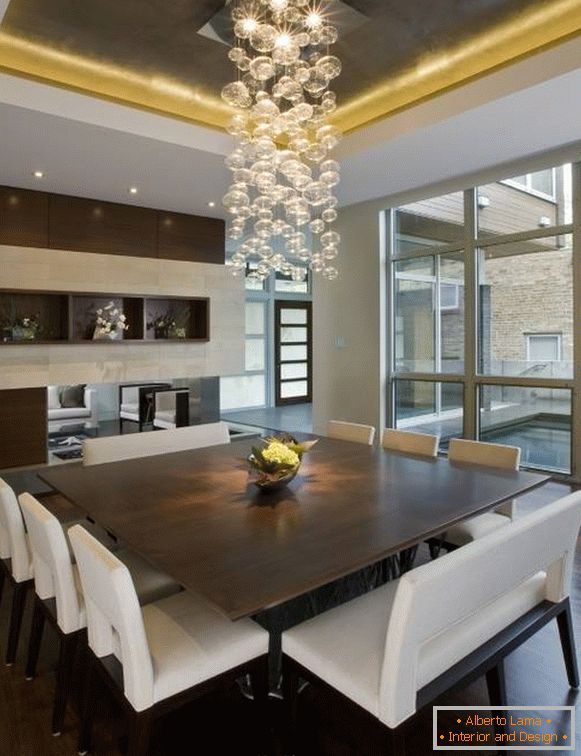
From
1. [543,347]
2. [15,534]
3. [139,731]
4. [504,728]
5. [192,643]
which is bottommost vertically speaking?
[504,728]

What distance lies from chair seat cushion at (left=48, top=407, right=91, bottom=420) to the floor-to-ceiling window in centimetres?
355

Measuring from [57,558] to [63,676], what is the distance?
0.46 meters

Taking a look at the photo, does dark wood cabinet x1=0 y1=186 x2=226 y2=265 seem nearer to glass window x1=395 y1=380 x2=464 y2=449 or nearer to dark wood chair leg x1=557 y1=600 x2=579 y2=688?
glass window x1=395 y1=380 x2=464 y2=449

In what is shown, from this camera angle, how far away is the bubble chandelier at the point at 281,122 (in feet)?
9.02

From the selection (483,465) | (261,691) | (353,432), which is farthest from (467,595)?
(353,432)

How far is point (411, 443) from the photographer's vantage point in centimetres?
351

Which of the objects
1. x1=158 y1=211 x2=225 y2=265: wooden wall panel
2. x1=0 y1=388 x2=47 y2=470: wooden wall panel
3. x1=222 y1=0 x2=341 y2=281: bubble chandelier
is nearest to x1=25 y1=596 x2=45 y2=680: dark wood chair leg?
x1=222 y1=0 x2=341 y2=281: bubble chandelier

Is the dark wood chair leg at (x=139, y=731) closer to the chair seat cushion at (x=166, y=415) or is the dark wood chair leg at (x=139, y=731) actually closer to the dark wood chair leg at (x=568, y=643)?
the dark wood chair leg at (x=568, y=643)

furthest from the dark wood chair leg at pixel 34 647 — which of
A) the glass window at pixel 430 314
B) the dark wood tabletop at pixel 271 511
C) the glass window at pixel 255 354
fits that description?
the glass window at pixel 255 354

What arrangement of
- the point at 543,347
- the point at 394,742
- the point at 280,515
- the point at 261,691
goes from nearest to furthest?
the point at 394,742 → the point at 261,691 → the point at 280,515 → the point at 543,347

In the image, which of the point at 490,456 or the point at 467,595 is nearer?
the point at 467,595

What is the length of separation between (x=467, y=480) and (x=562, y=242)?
11.3 ft

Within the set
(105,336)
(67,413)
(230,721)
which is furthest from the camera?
(105,336)

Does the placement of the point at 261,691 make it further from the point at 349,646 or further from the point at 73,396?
the point at 73,396
